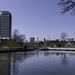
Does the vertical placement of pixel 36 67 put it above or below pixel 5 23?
below

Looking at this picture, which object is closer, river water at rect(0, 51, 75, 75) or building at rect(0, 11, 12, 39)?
river water at rect(0, 51, 75, 75)

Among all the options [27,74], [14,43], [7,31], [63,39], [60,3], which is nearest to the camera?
[60,3]

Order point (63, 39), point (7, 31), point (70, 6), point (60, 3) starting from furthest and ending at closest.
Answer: point (7, 31) → point (63, 39) → point (60, 3) → point (70, 6)

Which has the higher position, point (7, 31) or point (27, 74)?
point (7, 31)

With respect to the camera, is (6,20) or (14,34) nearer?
(14,34)

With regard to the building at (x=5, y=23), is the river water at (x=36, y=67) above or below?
below

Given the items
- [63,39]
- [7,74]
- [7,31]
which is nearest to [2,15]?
[7,31]

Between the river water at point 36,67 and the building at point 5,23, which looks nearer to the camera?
the river water at point 36,67

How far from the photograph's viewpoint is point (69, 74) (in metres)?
9.79

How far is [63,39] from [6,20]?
5090 cm

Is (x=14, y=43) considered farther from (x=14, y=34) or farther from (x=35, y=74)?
(x=35, y=74)

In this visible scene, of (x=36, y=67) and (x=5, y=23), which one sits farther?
(x=5, y=23)

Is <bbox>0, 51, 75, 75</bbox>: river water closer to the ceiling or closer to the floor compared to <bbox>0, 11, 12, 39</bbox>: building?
closer to the floor

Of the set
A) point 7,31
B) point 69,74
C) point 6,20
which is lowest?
point 69,74
